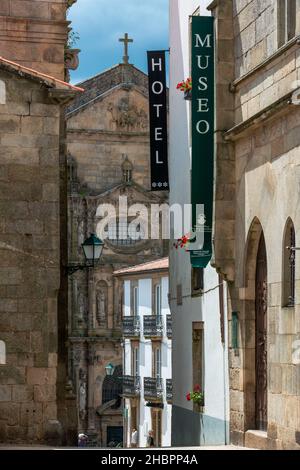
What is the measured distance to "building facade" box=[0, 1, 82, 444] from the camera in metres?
21.9

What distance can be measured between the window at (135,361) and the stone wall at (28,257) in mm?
23479

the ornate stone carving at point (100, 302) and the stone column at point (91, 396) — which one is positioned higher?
the ornate stone carving at point (100, 302)

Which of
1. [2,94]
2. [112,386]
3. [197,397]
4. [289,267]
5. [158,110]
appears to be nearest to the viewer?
[289,267]

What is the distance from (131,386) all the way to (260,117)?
88.1 feet

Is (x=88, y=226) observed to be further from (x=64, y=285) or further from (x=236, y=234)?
(x=236, y=234)

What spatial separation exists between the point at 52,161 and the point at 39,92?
112 cm

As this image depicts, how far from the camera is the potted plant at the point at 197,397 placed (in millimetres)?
25953

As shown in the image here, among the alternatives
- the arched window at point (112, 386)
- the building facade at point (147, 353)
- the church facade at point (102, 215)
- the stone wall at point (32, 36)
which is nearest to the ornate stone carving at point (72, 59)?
the stone wall at point (32, 36)

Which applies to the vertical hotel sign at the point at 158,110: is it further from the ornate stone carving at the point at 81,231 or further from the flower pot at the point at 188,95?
the ornate stone carving at the point at 81,231

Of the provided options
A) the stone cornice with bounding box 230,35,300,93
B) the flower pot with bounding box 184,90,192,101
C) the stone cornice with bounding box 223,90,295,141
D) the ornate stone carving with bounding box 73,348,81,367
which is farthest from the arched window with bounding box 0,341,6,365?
the ornate stone carving with bounding box 73,348,81,367

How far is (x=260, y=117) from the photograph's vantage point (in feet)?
65.0

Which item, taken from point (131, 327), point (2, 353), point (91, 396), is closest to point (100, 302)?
point (91, 396)

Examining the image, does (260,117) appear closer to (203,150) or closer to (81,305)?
(203,150)

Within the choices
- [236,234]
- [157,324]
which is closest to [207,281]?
[236,234]
